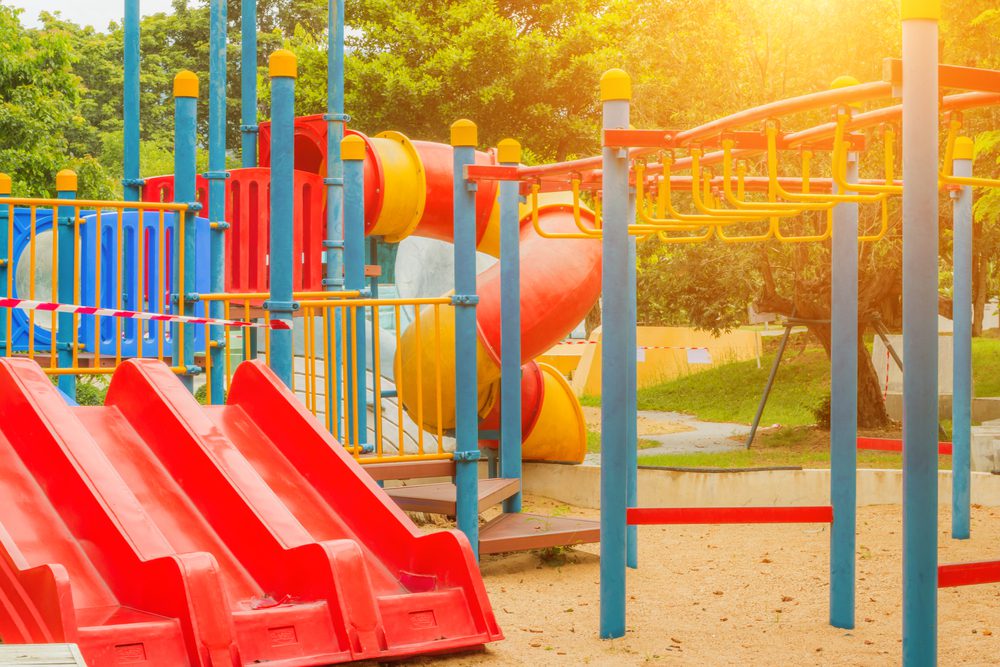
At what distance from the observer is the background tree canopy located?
44.2ft

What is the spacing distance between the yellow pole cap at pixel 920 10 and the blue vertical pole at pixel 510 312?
3.98m

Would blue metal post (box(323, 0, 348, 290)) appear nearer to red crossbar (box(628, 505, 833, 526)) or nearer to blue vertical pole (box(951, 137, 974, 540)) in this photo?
blue vertical pole (box(951, 137, 974, 540))

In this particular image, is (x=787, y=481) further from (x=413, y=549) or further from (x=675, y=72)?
(x=675, y=72)

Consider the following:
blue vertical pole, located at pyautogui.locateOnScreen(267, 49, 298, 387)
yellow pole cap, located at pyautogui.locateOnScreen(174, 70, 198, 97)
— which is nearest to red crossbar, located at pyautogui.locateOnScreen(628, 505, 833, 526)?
blue vertical pole, located at pyautogui.locateOnScreen(267, 49, 298, 387)

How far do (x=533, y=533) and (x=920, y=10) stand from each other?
4.22 m

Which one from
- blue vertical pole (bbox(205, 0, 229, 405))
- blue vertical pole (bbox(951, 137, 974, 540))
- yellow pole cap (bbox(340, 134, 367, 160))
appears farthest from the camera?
blue vertical pole (bbox(205, 0, 229, 405))

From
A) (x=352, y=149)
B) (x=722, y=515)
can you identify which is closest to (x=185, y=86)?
(x=352, y=149)

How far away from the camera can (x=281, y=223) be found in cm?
617

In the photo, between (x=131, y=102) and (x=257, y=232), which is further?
(x=131, y=102)

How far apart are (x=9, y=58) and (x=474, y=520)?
1663cm

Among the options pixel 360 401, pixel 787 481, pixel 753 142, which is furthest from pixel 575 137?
→ pixel 753 142

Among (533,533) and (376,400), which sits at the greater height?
(376,400)

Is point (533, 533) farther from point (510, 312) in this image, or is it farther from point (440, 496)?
point (510, 312)

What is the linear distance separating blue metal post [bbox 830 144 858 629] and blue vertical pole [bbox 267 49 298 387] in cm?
267
